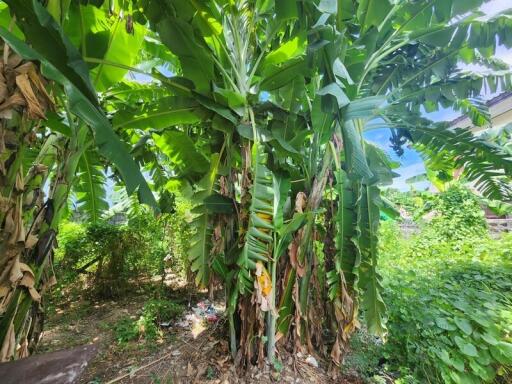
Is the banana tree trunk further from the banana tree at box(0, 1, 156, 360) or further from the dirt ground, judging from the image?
the dirt ground

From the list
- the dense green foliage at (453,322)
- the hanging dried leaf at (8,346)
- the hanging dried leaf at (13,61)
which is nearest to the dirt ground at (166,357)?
the hanging dried leaf at (8,346)

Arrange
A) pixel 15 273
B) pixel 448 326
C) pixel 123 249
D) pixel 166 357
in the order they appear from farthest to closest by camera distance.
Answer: pixel 123 249, pixel 166 357, pixel 448 326, pixel 15 273

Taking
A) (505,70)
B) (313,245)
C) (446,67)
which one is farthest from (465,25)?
(313,245)

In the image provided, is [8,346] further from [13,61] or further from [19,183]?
[13,61]

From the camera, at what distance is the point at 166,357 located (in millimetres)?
2033

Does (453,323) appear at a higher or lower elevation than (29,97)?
lower

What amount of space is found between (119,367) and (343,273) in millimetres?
1939

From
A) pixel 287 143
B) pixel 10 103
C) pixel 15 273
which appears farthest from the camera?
pixel 287 143

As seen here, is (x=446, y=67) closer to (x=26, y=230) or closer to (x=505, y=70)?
(x=505, y=70)

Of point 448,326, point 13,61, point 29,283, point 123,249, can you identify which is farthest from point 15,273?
point 123,249

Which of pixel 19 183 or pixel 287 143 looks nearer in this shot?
pixel 19 183

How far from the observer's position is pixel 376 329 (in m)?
1.75

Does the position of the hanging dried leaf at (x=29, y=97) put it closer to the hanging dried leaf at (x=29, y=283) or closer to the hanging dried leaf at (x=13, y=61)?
the hanging dried leaf at (x=13, y=61)

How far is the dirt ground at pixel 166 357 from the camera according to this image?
175 cm
